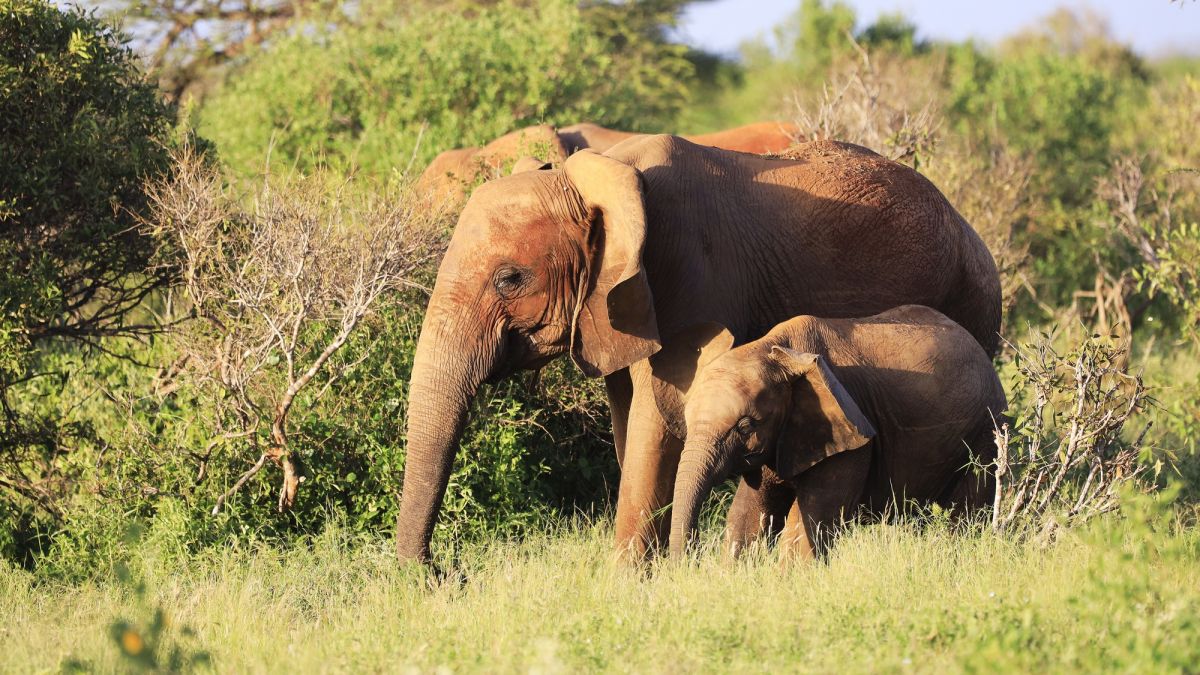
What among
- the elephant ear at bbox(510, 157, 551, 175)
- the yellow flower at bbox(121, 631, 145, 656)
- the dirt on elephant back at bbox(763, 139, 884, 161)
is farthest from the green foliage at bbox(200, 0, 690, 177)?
the yellow flower at bbox(121, 631, 145, 656)

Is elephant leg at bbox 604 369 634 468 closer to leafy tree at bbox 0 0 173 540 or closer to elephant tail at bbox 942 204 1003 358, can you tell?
elephant tail at bbox 942 204 1003 358

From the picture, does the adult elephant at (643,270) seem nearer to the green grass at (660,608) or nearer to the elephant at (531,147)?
the green grass at (660,608)

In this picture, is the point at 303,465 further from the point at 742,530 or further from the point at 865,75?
the point at 865,75

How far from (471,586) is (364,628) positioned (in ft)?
2.38

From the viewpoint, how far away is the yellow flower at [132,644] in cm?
447

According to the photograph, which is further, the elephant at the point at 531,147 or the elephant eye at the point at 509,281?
the elephant at the point at 531,147

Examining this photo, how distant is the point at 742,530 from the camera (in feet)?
23.7

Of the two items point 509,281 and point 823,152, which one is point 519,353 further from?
point 823,152

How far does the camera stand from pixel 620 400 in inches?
299

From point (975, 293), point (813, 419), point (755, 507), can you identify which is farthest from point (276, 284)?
point (975, 293)

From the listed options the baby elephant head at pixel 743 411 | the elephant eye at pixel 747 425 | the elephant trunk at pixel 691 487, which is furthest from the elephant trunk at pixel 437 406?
the elephant eye at pixel 747 425

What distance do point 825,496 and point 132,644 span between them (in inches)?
129

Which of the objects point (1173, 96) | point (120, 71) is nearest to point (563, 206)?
point (120, 71)

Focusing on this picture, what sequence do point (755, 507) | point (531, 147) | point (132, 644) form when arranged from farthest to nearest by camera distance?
1. point (531, 147)
2. point (755, 507)
3. point (132, 644)
